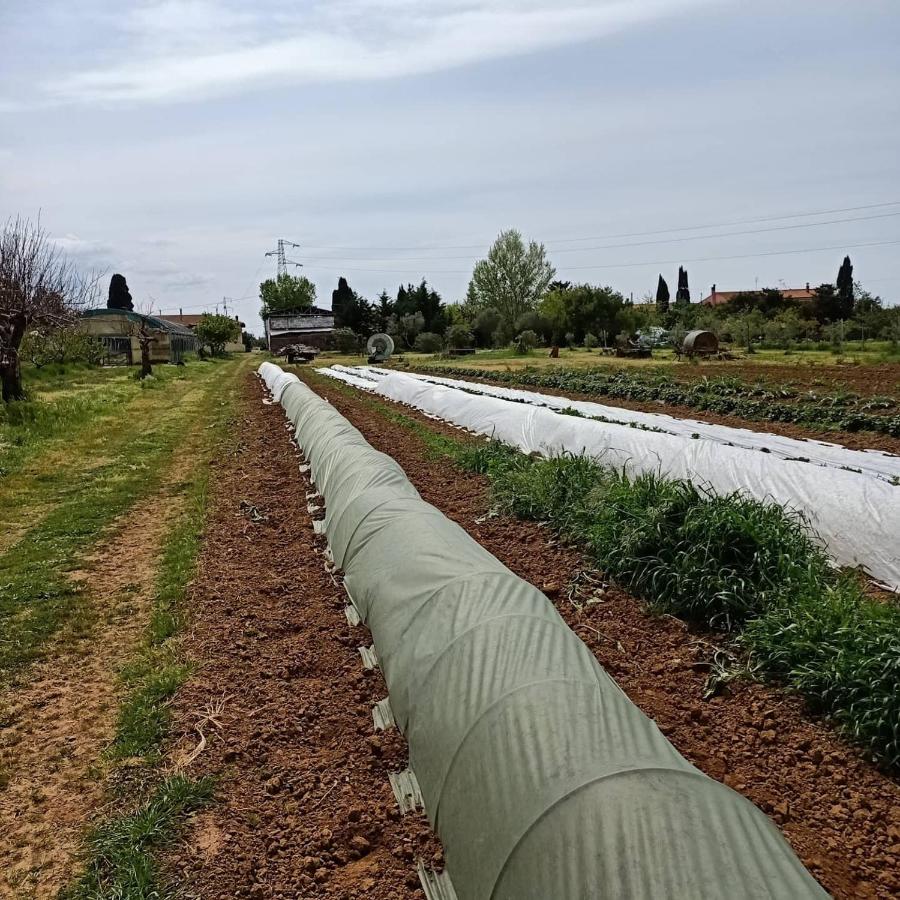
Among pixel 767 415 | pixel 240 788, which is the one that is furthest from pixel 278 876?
pixel 767 415

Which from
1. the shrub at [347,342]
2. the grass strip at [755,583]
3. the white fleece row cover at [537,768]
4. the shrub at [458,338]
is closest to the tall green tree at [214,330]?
the shrub at [347,342]

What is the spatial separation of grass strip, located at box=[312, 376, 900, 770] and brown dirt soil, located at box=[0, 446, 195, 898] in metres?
3.41

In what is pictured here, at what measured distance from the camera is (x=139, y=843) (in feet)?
10.3

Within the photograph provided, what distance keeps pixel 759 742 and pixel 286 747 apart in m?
2.33

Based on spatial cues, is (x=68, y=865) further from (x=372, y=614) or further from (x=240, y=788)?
(x=372, y=614)

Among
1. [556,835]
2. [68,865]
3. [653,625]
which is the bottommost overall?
[68,865]

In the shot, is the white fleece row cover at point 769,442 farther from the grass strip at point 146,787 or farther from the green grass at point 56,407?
the green grass at point 56,407

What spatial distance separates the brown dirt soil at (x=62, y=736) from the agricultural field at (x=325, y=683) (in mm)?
14

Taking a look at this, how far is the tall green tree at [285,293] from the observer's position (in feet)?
279

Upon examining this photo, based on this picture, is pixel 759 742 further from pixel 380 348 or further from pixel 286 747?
pixel 380 348

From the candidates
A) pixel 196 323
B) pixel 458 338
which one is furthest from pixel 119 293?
pixel 458 338

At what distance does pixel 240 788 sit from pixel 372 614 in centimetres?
130

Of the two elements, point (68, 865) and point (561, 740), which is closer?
point (561, 740)

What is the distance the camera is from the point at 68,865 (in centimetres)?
308
